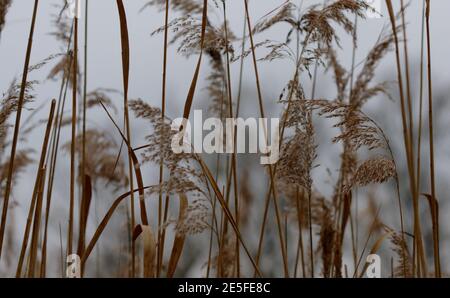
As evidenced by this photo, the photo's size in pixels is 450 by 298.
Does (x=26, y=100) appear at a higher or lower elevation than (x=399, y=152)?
lower

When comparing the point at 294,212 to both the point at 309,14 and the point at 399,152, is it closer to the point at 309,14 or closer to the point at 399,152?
the point at 309,14

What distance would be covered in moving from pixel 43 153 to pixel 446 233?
142 inches

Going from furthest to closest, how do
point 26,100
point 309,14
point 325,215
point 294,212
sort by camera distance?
point 294,212 → point 325,215 → point 309,14 → point 26,100

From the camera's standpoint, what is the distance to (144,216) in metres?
1.35

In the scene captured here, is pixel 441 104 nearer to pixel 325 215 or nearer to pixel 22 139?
pixel 325 215

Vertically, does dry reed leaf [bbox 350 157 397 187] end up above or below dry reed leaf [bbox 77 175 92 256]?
above

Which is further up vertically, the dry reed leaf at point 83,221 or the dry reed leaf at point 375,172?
the dry reed leaf at point 375,172

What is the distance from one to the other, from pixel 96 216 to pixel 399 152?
7.79ft

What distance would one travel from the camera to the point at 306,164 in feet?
4.74

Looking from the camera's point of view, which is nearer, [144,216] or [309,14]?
[144,216]
